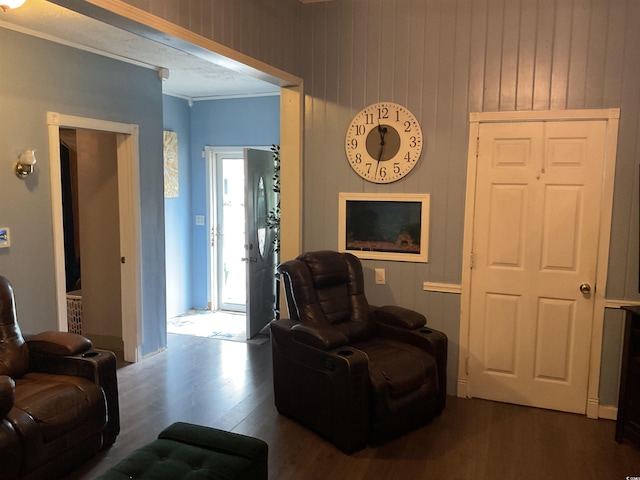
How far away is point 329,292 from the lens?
3543 millimetres

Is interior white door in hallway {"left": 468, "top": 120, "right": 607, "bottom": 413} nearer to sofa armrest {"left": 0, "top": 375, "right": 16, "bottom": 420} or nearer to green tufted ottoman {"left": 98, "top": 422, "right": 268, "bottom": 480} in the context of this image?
green tufted ottoman {"left": 98, "top": 422, "right": 268, "bottom": 480}

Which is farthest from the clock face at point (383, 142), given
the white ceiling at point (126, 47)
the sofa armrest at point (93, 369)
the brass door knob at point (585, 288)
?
the sofa armrest at point (93, 369)

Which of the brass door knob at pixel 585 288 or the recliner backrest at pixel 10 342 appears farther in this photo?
the brass door knob at pixel 585 288

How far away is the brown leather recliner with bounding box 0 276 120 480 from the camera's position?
2355mm

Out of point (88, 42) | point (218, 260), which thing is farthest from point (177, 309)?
point (88, 42)

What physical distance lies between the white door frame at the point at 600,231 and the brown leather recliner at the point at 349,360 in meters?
0.45

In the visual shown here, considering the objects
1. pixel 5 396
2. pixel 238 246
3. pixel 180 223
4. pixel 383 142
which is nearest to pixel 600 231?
pixel 383 142

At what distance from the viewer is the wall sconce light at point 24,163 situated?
3.44 meters

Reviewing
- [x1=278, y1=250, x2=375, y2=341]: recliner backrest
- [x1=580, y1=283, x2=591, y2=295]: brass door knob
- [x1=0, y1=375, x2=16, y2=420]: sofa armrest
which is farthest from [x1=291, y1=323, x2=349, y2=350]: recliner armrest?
[x1=580, y1=283, x2=591, y2=295]: brass door knob

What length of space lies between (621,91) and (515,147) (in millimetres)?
715

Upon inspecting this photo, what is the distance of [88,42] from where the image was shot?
3.81 metres

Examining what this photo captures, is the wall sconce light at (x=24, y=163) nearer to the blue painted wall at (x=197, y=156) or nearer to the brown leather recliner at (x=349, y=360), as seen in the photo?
the brown leather recliner at (x=349, y=360)

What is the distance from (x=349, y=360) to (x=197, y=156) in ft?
13.6

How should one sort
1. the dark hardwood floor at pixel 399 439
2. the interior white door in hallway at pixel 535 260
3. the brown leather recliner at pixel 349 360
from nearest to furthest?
the dark hardwood floor at pixel 399 439 < the brown leather recliner at pixel 349 360 < the interior white door in hallway at pixel 535 260
